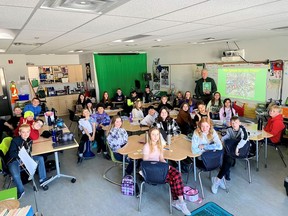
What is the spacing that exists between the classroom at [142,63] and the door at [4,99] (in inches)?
Result: 1.3

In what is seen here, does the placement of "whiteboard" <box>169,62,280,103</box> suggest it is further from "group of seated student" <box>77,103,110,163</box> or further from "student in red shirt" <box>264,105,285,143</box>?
"group of seated student" <box>77,103,110,163</box>

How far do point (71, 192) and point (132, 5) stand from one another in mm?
3201

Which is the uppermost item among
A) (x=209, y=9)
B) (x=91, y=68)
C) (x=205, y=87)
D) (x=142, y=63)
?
(x=209, y=9)

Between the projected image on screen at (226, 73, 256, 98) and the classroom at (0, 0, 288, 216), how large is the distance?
86 mm

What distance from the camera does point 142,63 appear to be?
33.2 feet

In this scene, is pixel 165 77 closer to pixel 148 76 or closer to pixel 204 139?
pixel 148 76

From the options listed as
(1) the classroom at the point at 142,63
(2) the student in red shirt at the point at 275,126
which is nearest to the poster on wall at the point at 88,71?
(1) the classroom at the point at 142,63

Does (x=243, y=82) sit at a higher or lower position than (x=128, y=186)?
higher

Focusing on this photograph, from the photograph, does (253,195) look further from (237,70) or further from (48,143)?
(237,70)

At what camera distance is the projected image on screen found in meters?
6.40

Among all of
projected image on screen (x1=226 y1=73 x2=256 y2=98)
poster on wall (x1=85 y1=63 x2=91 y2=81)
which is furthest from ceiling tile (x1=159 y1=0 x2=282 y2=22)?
poster on wall (x1=85 y1=63 x2=91 y2=81)

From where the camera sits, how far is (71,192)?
383 centimetres

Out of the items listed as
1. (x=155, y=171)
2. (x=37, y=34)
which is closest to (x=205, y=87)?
(x=155, y=171)

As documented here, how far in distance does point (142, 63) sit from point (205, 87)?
3727 mm
